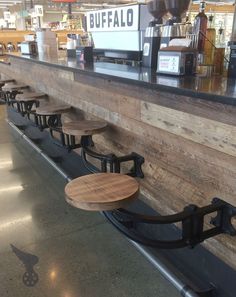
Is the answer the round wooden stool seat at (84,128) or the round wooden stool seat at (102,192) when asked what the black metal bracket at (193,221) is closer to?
the round wooden stool seat at (102,192)

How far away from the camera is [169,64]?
164 centimetres

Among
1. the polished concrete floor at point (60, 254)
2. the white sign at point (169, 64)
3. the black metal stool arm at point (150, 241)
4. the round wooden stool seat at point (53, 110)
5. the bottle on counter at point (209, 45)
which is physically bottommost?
the polished concrete floor at point (60, 254)

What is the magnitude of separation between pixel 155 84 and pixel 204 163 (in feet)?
1.41

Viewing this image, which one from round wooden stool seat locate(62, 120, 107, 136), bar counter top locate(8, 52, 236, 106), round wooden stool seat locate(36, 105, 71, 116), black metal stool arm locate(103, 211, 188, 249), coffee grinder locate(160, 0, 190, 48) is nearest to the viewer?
bar counter top locate(8, 52, 236, 106)

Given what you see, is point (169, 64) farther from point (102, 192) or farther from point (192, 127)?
point (102, 192)

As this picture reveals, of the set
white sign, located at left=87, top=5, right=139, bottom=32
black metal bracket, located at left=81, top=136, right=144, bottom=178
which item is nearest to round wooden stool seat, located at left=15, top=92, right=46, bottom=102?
white sign, located at left=87, top=5, right=139, bottom=32

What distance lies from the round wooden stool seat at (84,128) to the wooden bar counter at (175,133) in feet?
0.29

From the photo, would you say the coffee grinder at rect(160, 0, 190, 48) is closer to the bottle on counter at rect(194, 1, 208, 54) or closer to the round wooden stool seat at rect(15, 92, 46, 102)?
the bottle on counter at rect(194, 1, 208, 54)

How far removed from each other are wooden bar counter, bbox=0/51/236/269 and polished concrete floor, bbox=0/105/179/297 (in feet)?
1.35

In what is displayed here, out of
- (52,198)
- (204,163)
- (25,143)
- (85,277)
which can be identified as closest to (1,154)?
(25,143)

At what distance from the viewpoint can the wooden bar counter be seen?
51.3 inches

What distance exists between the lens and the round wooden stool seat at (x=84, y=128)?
7.00 feet

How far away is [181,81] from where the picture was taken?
1479 mm

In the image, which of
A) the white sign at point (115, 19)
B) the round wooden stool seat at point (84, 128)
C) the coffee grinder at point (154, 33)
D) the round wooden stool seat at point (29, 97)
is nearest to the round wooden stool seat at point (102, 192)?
the round wooden stool seat at point (84, 128)
